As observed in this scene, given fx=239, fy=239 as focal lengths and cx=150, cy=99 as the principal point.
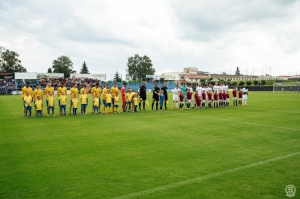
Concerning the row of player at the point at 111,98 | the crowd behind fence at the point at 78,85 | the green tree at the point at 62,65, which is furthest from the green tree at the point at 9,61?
the row of player at the point at 111,98

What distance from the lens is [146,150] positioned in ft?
22.5

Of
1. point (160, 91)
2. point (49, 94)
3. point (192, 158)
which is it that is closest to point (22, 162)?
point (192, 158)

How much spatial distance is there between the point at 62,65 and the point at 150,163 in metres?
112

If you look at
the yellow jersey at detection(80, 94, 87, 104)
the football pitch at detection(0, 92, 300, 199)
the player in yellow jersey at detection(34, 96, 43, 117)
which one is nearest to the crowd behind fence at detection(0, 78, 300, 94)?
the yellow jersey at detection(80, 94, 87, 104)

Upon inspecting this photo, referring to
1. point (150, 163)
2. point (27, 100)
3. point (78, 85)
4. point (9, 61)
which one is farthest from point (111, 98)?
point (9, 61)

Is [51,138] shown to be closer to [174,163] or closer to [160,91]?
[174,163]

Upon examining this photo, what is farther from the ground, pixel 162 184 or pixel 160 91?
pixel 160 91

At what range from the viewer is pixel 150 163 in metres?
5.74

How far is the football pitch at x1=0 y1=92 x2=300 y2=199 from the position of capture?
4.33 metres

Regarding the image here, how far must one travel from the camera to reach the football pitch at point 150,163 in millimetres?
4332

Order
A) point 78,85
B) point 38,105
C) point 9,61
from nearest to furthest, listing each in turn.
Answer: point 38,105
point 78,85
point 9,61

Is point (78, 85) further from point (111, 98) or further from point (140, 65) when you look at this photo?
point (140, 65)

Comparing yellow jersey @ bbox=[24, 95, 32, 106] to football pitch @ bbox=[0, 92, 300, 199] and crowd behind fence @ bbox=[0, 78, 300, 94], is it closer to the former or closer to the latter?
football pitch @ bbox=[0, 92, 300, 199]

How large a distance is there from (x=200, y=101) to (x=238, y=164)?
14078 millimetres
